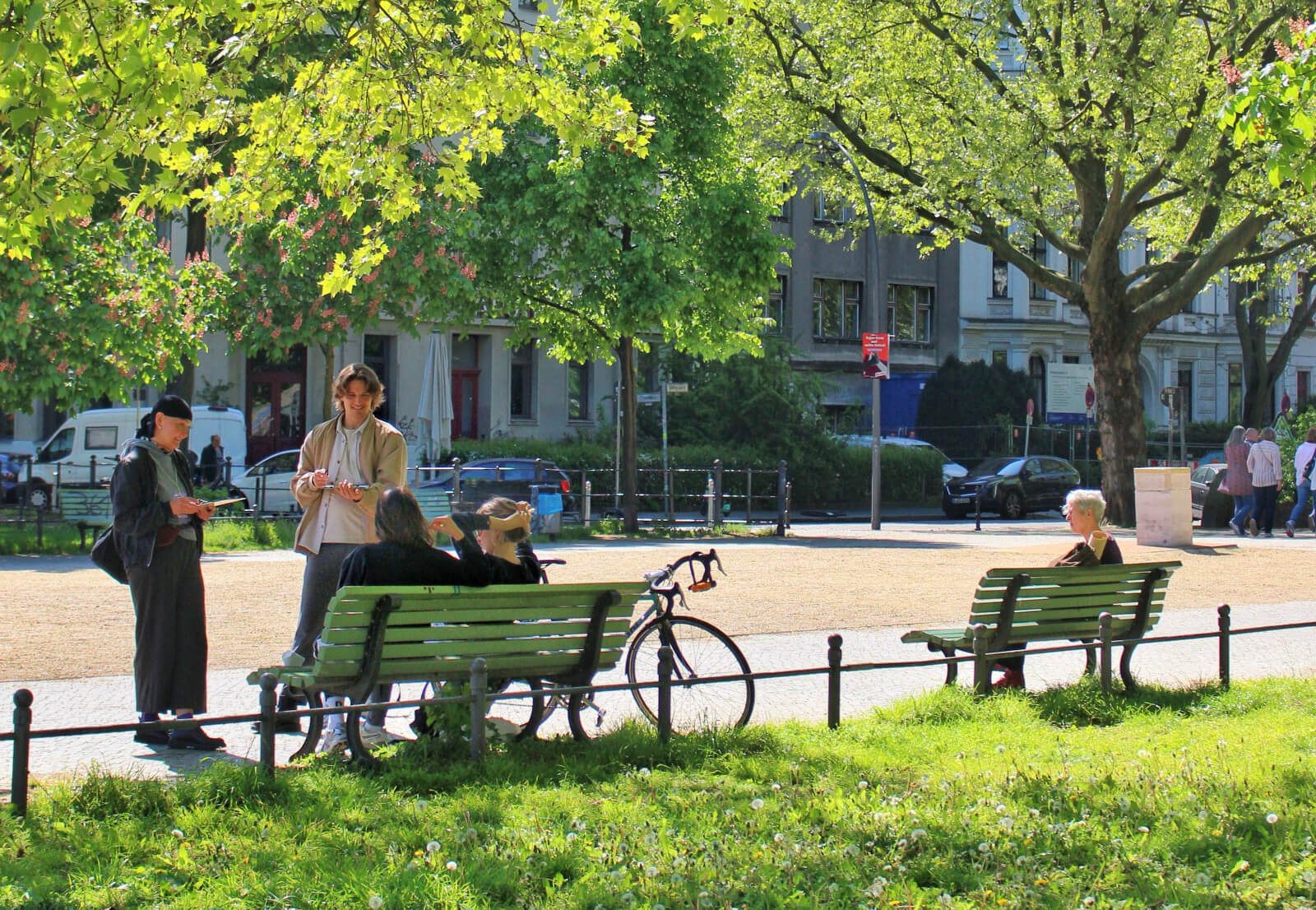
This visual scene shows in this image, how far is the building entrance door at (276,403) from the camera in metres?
38.4

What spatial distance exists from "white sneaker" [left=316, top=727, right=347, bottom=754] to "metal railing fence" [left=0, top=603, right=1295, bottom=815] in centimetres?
28

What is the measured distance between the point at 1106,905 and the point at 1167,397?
29.9 meters

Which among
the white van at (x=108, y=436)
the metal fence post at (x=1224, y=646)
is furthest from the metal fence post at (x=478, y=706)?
the white van at (x=108, y=436)

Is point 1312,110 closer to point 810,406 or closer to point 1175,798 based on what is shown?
point 1175,798

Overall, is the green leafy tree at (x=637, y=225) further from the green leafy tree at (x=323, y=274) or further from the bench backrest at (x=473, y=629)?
the bench backrest at (x=473, y=629)

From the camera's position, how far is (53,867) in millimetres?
4973

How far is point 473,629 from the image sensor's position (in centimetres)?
685

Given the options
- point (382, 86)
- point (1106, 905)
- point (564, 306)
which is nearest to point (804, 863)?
point (1106, 905)

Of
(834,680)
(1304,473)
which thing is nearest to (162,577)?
(834,680)

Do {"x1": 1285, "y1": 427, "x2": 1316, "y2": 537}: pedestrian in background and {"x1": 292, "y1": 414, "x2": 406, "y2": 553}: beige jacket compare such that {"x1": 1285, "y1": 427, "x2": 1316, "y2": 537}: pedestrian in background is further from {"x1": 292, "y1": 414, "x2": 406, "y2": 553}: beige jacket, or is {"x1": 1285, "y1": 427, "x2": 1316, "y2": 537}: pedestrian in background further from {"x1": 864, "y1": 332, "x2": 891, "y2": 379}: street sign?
{"x1": 292, "y1": 414, "x2": 406, "y2": 553}: beige jacket

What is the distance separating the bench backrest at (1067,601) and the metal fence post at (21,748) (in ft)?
17.3

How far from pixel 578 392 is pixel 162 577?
1436 inches

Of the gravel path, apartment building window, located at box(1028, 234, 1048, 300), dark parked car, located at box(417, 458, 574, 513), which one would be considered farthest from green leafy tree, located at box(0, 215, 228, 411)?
apartment building window, located at box(1028, 234, 1048, 300)

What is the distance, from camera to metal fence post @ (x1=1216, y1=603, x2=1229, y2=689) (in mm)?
9383
